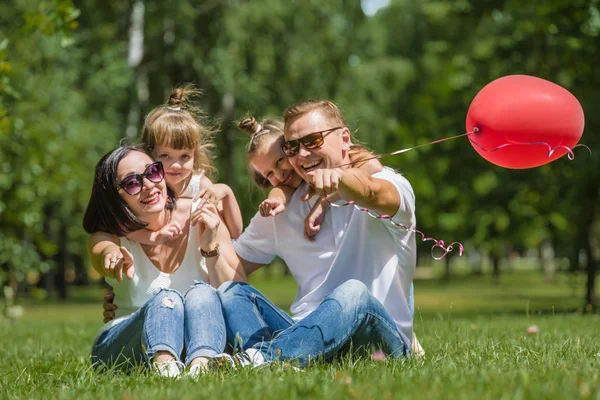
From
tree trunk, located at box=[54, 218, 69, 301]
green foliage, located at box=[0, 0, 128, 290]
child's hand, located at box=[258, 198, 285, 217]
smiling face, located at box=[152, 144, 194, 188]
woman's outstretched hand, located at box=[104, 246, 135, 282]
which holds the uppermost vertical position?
green foliage, located at box=[0, 0, 128, 290]

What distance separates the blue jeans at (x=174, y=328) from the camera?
3.51 metres

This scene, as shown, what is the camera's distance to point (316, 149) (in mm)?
3889

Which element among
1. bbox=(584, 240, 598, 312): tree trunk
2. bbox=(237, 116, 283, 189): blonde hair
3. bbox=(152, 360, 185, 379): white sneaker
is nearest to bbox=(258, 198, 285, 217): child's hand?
bbox=(237, 116, 283, 189): blonde hair

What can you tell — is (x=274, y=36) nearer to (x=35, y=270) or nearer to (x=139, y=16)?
(x=139, y=16)

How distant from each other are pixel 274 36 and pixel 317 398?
50.2 ft

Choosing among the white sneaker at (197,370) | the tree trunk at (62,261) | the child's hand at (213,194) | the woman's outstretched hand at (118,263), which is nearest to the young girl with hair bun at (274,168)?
the child's hand at (213,194)

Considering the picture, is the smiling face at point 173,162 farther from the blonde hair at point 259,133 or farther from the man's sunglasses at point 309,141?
the man's sunglasses at point 309,141

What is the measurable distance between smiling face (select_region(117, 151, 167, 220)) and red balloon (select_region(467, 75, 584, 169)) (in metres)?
1.64

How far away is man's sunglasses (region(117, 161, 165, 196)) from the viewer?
3895mm

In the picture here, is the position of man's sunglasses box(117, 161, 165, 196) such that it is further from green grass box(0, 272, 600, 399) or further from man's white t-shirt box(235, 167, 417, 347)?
green grass box(0, 272, 600, 399)

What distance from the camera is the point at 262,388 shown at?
277 centimetres

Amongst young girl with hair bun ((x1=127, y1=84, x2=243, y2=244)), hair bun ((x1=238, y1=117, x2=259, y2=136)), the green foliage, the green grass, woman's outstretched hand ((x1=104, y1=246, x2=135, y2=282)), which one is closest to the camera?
the green grass

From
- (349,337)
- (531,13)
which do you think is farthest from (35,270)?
(349,337)

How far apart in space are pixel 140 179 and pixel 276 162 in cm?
74
